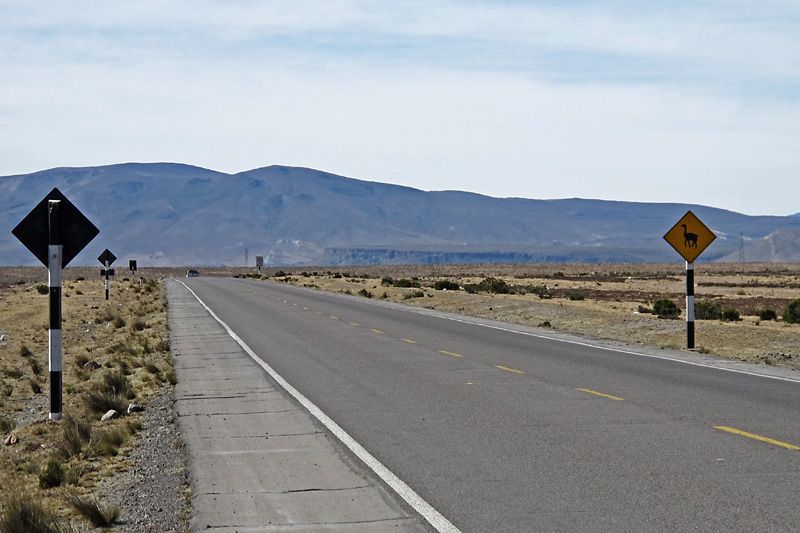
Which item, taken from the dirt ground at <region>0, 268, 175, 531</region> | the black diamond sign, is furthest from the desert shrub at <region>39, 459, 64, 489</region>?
the black diamond sign

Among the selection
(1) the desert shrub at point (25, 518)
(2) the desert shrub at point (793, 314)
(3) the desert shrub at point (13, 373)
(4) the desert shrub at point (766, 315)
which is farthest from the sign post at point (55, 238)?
(4) the desert shrub at point (766, 315)

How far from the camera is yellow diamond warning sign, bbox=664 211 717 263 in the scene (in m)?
20.1

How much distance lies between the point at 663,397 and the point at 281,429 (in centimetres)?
528

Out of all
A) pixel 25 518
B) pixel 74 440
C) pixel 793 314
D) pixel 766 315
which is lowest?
pixel 766 315

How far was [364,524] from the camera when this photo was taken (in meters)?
6.82

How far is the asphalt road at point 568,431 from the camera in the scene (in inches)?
277

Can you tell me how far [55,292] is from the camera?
12117 millimetres

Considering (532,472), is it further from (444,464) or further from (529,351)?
(529,351)

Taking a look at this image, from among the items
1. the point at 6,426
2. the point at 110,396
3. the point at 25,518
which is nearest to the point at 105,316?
the point at 6,426

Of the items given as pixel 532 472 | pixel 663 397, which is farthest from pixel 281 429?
pixel 663 397

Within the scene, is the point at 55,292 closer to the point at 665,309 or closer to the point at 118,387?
the point at 118,387

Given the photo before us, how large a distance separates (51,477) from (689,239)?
1525cm

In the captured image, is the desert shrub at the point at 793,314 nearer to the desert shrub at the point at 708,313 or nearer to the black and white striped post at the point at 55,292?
the desert shrub at the point at 708,313

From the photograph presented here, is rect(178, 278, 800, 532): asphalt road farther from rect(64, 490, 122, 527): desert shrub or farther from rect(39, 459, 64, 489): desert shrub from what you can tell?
rect(39, 459, 64, 489): desert shrub
